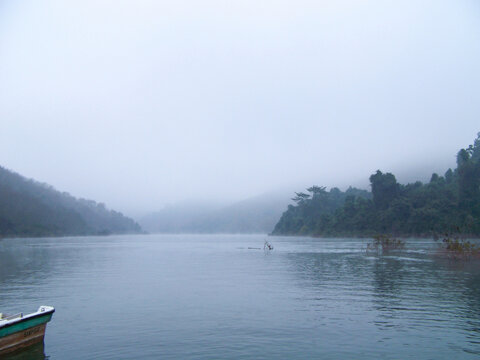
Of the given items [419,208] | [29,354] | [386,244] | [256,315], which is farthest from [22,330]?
[419,208]

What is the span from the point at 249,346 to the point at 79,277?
25.0 m

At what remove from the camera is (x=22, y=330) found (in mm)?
14625

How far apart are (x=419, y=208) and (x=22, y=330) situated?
118748mm

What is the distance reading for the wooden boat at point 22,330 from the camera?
14055mm

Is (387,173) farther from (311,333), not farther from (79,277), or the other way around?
(311,333)

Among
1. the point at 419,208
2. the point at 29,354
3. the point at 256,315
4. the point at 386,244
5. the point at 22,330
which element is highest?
the point at 419,208

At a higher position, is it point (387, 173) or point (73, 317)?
point (387, 173)

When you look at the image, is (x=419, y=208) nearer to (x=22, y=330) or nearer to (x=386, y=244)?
(x=386, y=244)

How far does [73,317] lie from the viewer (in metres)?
20.4

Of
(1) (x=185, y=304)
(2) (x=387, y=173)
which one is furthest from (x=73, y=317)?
(2) (x=387, y=173)

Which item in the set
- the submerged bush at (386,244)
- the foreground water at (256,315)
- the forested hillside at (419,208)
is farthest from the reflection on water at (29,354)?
the forested hillside at (419,208)

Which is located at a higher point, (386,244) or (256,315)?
(386,244)

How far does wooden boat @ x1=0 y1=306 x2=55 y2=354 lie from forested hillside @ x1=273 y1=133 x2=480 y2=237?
8657cm

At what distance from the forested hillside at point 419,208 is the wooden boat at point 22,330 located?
86.6 meters
